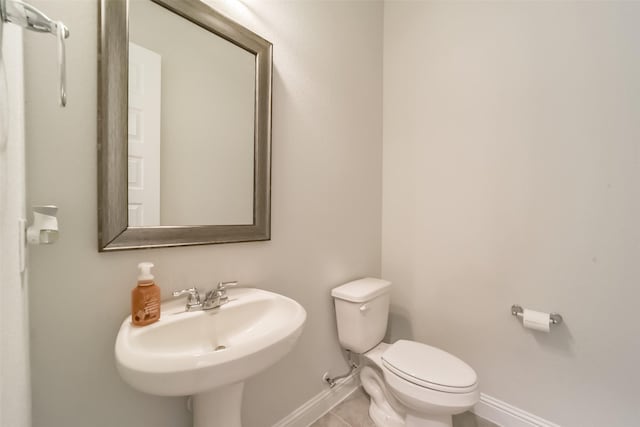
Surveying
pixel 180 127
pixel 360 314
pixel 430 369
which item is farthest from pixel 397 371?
pixel 180 127

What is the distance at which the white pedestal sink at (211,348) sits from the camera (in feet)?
1.84

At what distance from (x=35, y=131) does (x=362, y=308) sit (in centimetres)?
135

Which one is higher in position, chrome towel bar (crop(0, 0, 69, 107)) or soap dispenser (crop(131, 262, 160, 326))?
chrome towel bar (crop(0, 0, 69, 107))

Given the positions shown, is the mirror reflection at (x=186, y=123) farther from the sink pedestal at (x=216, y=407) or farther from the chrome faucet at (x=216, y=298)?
the sink pedestal at (x=216, y=407)

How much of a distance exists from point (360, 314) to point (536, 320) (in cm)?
82

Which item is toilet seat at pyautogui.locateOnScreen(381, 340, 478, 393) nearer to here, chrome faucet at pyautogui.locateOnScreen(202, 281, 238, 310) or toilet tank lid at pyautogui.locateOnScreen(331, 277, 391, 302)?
toilet tank lid at pyautogui.locateOnScreen(331, 277, 391, 302)

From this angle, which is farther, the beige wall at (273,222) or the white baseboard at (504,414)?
the white baseboard at (504,414)

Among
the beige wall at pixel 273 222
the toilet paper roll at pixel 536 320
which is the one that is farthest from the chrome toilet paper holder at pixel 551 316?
the beige wall at pixel 273 222

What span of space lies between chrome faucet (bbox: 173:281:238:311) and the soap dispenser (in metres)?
0.09

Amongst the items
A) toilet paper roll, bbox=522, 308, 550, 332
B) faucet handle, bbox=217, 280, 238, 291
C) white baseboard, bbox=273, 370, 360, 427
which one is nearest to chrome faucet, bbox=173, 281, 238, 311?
faucet handle, bbox=217, 280, 238, 291

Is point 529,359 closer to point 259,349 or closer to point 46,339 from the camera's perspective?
point 259,349

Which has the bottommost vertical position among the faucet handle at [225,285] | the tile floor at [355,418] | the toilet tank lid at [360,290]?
the tile floor at [355,418]

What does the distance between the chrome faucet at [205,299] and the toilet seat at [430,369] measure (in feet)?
2.75

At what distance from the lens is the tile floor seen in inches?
53.1
